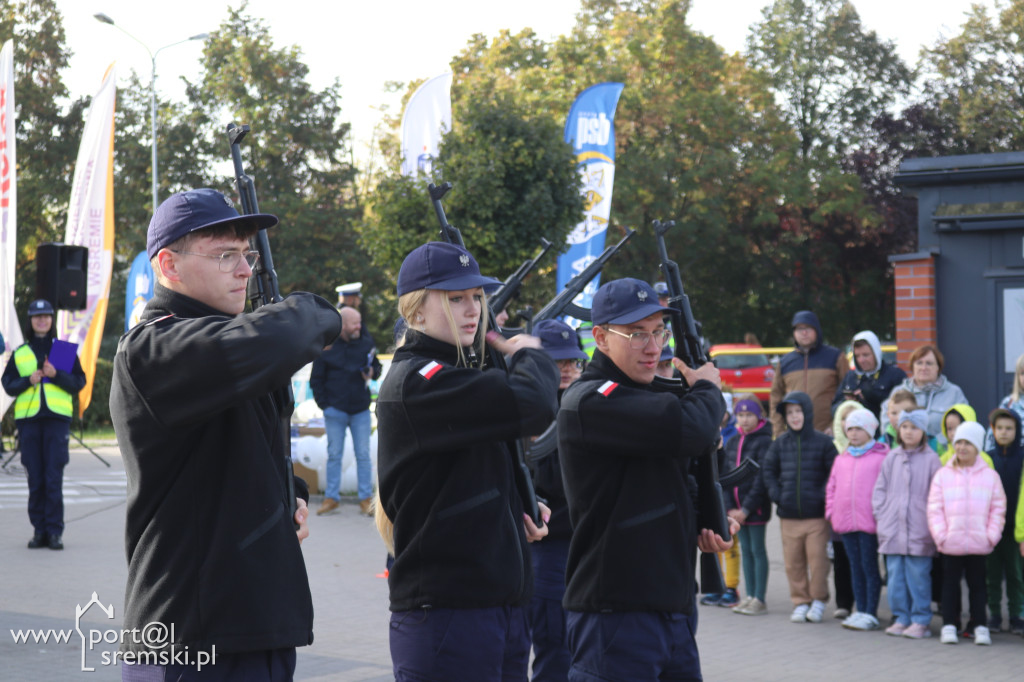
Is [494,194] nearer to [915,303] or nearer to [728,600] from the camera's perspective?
[915,303]

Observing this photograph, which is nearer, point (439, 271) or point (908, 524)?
point (439, 271)

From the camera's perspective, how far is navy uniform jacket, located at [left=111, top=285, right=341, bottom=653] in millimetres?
2816

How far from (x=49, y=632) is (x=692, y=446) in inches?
206

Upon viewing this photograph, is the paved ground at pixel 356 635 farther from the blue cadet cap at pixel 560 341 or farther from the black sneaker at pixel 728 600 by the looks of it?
the blue cadet cap at pixel 560 341

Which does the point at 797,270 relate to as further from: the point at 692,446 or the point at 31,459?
the point at 692,446

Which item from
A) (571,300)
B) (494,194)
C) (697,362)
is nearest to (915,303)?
(571,300)

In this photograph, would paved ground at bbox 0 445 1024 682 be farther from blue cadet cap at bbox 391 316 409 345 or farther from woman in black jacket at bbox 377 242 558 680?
woman in black jacket at bbox 377 242 558 680

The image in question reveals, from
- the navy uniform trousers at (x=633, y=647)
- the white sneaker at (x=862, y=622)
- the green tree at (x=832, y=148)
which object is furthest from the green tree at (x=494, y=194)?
the green tree at (x=832, y=148)

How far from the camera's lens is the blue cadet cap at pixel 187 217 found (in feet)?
9.92

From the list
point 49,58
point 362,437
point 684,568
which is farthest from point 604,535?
point 49,58

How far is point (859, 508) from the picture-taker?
28.7ft

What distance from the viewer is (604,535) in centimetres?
420

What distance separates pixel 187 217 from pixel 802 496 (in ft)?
23.2

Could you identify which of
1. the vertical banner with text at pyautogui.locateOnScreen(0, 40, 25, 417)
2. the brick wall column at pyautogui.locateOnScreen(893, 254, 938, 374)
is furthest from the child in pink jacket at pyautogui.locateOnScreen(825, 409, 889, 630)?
the vertical banner with text at pyautogui.locateOnScreen(0, 40, 25, 417)
